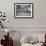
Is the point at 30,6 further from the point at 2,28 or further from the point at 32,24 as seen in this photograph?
the point at 2,28

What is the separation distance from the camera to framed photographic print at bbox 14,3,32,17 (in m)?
4.10

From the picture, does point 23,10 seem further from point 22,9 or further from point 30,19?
point 30,19

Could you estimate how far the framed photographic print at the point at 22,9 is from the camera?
13.4ft

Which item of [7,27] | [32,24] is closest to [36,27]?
[32,24]

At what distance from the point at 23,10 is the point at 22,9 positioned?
0.13ft

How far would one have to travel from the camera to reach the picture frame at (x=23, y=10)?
4096 millimetres

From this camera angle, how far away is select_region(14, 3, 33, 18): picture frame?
410cm

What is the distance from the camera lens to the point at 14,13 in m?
4.12

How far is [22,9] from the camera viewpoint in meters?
4.12

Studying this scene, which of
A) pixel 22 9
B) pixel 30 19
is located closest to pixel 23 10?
pixel 22 9

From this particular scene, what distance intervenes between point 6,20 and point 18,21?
34 centimetres

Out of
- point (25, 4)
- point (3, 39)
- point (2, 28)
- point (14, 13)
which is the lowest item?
point (3, 39)

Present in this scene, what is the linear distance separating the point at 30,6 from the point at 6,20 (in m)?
0.78

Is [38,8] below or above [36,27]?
above
